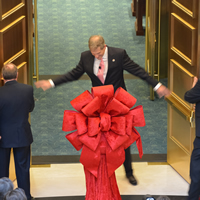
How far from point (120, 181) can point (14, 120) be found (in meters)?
1.38

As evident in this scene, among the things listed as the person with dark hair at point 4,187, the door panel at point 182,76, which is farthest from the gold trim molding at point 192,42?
the person with dark hair at point 4,187

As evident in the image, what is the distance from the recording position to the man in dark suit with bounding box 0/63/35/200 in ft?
11.9

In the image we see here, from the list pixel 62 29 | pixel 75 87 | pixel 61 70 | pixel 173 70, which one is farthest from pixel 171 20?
pixel 62 29

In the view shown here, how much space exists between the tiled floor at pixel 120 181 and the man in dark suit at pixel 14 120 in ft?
1.66

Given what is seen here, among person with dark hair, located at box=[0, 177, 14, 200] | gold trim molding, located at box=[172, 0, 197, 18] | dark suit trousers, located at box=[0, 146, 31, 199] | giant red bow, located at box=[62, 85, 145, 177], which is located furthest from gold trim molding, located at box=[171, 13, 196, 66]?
person with dark hair, located at box=[0, 177, 14, 200]

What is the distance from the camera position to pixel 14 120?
3666 mm

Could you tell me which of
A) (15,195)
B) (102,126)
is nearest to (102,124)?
(102,126)

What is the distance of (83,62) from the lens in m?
4.03

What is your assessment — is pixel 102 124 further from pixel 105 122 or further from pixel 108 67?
pixel 108 67

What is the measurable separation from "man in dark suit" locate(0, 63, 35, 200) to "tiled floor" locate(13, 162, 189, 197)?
51 centimetres

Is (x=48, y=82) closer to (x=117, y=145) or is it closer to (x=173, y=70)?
(x=117, y=145)

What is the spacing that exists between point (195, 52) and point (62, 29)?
5719 mm

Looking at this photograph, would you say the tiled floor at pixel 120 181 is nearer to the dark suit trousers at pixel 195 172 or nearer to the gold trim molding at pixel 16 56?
the dark suit trousers at pixel 195 172

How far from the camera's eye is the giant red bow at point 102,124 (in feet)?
10.0
